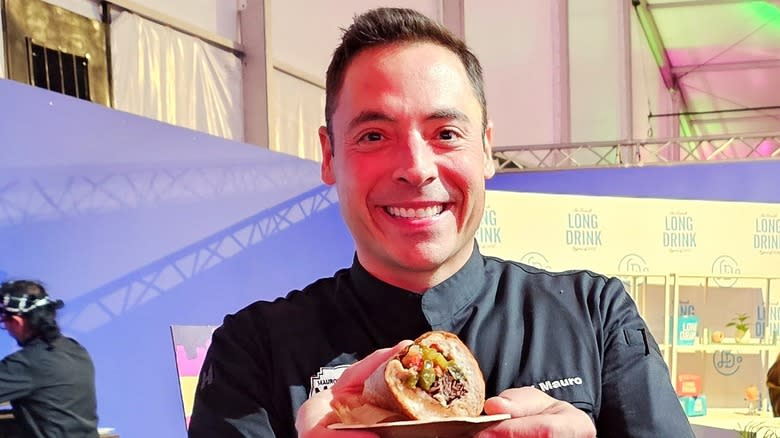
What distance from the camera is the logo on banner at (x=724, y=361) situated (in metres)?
6.81

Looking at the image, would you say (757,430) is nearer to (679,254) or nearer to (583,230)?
(679,254)

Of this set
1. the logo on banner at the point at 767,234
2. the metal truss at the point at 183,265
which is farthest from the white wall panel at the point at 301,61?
the logo on banner at the point at 767,234

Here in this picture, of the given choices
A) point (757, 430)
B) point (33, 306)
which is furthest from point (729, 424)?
point (33, 306)

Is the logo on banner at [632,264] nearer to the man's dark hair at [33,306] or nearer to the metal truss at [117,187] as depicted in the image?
the metal truss at [117,187]

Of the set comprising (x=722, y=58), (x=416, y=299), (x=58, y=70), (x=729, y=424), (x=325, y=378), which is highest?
(x=722, y=58)

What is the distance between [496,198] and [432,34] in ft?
14.3

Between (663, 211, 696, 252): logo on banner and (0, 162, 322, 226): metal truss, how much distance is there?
2551mm

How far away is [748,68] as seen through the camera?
14539mm

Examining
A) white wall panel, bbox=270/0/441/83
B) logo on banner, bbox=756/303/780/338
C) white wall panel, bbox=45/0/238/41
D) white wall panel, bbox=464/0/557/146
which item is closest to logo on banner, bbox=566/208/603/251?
logo on banner, bbox=756/303/780/338

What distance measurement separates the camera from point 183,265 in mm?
4281

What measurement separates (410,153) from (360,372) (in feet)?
1.00

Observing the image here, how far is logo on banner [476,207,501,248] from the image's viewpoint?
5.59 metres

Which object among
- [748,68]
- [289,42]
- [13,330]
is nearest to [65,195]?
[13,330]

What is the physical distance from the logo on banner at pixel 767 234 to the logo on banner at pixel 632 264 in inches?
32.3
